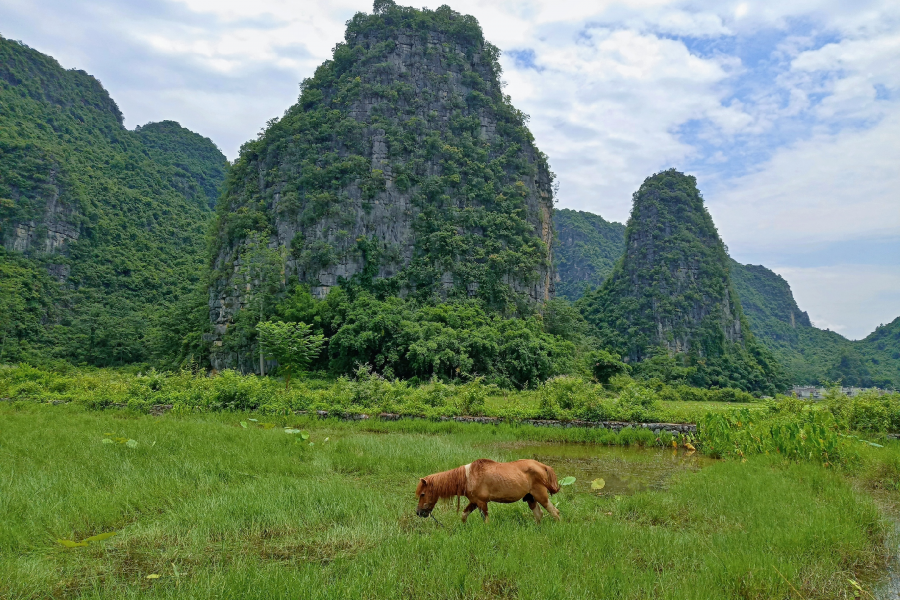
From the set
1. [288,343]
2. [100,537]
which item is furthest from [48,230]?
[100,537]

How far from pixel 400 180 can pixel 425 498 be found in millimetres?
33106

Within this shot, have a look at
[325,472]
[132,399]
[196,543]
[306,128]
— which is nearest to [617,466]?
[325,472]

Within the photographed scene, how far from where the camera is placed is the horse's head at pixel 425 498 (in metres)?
4.63

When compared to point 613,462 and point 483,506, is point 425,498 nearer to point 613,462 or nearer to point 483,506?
point 483,506

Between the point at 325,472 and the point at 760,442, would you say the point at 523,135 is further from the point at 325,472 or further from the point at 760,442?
the point at 325,472

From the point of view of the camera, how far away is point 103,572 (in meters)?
3.60

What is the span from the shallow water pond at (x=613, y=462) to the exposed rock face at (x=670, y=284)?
45.2 metres

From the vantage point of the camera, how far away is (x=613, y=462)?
9086 mm

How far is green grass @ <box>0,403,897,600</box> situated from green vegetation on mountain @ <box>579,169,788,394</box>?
140 ft

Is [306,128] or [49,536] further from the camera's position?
[306,128]

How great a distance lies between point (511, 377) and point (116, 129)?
75259 mm

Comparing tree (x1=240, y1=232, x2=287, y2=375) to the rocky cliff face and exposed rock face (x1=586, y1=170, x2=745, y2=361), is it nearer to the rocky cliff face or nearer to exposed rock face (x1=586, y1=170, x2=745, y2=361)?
the rocky cliff face

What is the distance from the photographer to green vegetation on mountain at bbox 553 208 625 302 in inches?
3743

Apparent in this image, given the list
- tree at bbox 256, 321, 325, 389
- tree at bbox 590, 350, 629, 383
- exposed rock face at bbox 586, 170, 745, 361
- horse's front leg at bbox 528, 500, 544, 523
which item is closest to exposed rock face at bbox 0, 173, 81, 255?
tree at bbox 256, 321, 325, 389
